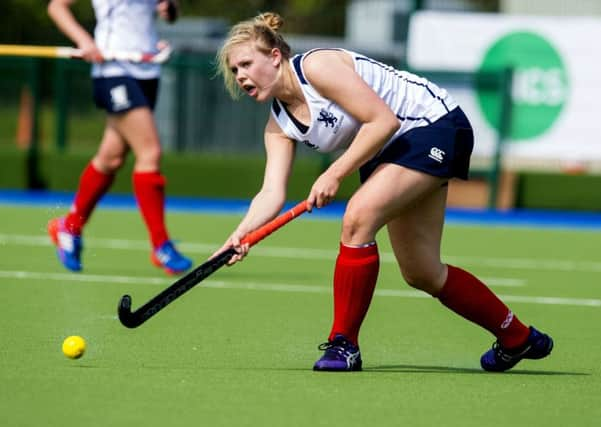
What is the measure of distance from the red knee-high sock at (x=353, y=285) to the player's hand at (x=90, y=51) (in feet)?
10.8

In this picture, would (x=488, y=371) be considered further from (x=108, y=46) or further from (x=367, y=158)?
(x=108, y=46)

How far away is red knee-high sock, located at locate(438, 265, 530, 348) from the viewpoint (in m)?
5.29

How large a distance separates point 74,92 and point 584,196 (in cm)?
546

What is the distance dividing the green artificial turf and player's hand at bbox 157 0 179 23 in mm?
1489

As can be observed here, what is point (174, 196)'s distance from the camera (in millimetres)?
13695

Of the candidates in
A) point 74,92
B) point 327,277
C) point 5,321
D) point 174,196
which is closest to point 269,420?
point 5,321

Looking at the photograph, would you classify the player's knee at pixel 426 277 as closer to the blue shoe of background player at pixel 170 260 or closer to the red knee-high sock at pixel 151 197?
the blue shoe of background player at pixel 170 260

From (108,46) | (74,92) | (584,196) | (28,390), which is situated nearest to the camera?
(28,390)

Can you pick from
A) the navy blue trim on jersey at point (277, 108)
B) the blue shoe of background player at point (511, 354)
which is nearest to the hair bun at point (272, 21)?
the navy blue trim on jersey at point (277, 108)

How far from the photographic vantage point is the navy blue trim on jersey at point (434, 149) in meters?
5.08

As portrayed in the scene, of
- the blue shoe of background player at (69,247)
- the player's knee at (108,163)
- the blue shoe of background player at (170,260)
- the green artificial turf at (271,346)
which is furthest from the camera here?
the player's knee at (108,163)

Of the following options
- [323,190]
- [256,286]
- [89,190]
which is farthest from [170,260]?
[323,190]

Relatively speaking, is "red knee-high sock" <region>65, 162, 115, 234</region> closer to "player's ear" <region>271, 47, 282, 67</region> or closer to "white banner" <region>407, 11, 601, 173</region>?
"player's ear" <region>271, 47, 282, 67</region>

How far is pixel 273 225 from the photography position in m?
5.20
